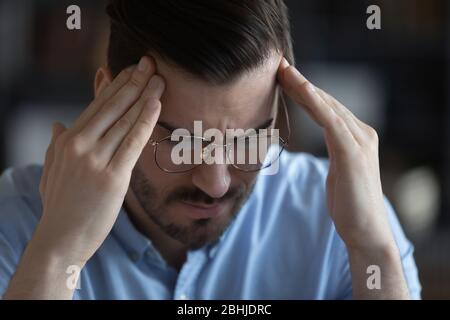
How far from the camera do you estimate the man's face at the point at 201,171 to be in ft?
2.84

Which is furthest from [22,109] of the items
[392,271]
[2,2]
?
[392,271]

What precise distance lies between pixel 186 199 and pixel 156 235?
14 centimetres

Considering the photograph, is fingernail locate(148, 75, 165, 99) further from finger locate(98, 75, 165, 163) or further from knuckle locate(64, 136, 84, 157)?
knuckle locate(64, 136, 84, 157)

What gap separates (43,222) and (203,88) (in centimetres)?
27

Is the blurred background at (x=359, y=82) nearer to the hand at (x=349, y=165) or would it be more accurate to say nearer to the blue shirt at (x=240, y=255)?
the blue shirt at (x=240, y=255)

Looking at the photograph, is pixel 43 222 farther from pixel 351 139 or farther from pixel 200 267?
pixel 351 139

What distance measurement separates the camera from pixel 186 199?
0.97 m

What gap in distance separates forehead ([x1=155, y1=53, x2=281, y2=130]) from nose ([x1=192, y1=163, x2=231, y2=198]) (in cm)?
7

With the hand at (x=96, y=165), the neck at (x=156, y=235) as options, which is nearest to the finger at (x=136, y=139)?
the hand at (x=96, y=165)

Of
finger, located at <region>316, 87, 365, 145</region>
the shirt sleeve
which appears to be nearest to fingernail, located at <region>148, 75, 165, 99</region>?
finger, located at <region>316, 87, 365, 145</region>

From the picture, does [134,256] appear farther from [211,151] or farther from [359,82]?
[359,82]

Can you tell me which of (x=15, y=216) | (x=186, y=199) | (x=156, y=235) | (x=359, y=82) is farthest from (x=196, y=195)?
(x=359, y=82)

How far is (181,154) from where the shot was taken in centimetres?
92

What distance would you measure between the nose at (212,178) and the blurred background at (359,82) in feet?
4.32
